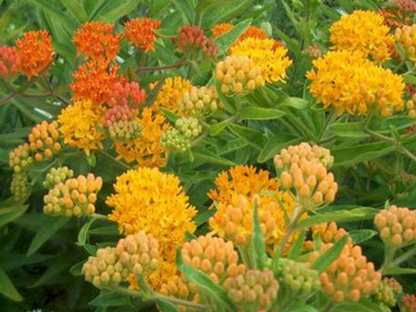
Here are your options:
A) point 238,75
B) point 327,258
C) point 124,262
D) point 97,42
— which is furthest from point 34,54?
point 327,258

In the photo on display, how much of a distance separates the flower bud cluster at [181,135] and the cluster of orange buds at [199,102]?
54 millimetres

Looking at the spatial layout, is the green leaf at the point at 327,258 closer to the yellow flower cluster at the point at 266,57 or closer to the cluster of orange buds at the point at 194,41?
the yellow flower cluster at the point at 266,57

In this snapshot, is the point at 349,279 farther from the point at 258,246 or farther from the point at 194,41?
the point at 194,41

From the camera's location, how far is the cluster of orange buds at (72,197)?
2.01 m

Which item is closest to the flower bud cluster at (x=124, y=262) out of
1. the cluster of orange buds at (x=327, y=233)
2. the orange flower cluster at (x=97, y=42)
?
the cluster of orange buds at (x=327, y=233)

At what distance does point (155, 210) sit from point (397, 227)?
617 mm

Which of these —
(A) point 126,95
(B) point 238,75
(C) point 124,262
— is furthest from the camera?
(A) point 126,95

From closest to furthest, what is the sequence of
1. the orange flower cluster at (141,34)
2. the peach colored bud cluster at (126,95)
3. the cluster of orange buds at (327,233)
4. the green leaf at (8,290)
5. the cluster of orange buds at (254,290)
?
the cluster of orange buds at (254,290), the cluster of orange buds at (327,233), the peach colored bud cluster at (126,95), the green leaf at (8,290), the orange flower cluster at (141,34)

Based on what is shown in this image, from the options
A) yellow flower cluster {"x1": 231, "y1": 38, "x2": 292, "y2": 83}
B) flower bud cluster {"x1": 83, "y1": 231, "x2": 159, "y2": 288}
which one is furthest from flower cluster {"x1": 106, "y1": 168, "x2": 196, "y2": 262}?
yellow flower cluster {"x1": 231, "y1": 38, "x2": 292, "y2": 83}

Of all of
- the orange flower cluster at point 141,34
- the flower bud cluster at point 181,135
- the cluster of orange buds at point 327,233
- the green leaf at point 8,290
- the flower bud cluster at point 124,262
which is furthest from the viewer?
the orange flower cluster at point 141,34

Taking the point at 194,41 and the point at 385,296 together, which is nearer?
the point at 385,296

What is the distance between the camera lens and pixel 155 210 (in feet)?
6.23

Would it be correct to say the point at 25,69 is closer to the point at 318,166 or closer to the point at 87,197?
the point at 87,197

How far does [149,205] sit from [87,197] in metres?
0.25
